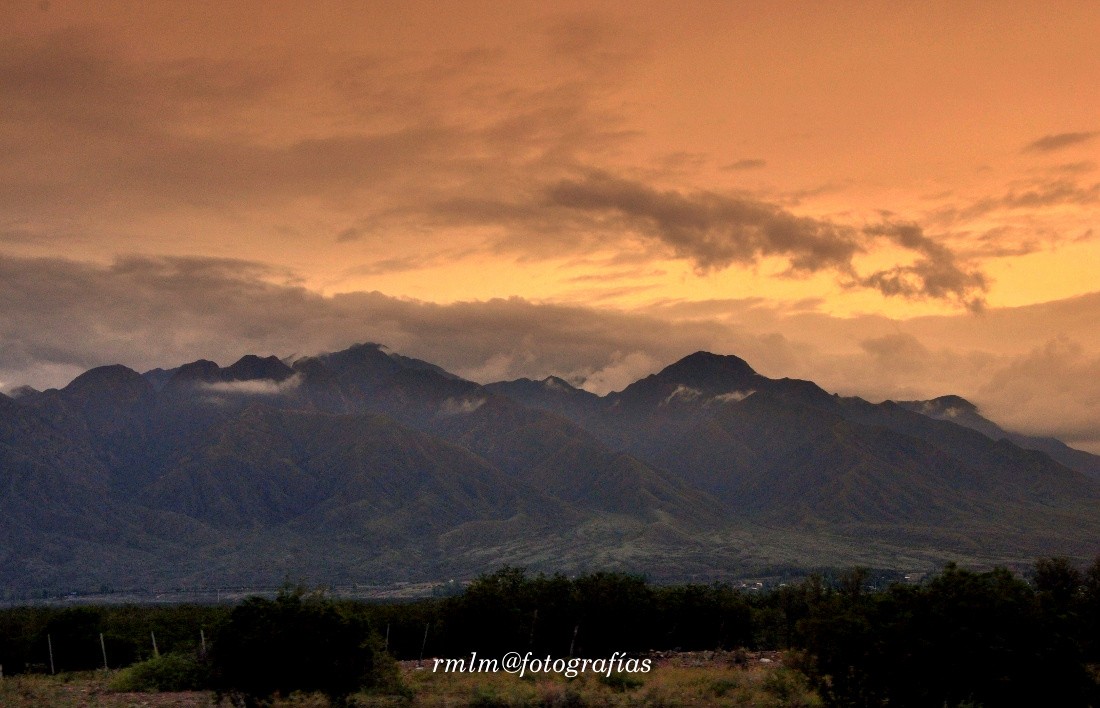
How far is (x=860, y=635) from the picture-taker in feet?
116

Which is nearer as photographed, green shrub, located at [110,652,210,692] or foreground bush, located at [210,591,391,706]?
foreground bush, located at [210,591,391,706]

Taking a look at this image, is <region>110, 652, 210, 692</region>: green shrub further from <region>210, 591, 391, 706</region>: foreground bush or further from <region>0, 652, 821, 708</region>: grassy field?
<region>210, 591, 391, 706</region>: foreground bush

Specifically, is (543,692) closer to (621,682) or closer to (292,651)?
→ (621,682)

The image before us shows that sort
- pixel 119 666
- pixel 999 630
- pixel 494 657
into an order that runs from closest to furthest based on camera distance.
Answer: pixel 999 630 < pixel 494 657 < pixel 119 666

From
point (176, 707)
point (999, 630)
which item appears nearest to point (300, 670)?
point (176, 707)

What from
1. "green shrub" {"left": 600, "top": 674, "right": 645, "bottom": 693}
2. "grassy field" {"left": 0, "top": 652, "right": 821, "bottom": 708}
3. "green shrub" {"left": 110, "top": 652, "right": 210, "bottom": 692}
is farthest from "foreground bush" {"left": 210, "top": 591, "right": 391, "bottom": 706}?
"green shrub" {"left": 110, "top": 652, "right": 210, "bottom": 692}

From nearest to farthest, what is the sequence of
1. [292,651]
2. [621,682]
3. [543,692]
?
1. [292,651]
2. [543,692]
3. [621,682]

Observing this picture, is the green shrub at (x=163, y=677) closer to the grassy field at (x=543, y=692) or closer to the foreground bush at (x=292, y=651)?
the grassy field at (x=543, y=692)

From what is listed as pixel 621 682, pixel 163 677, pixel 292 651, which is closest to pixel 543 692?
pixel 621 682

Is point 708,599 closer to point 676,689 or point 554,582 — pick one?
point 554,582

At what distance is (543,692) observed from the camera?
138 ft

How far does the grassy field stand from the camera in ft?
135

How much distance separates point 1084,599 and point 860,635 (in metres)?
32.9

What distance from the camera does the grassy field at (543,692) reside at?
41.3 metres
